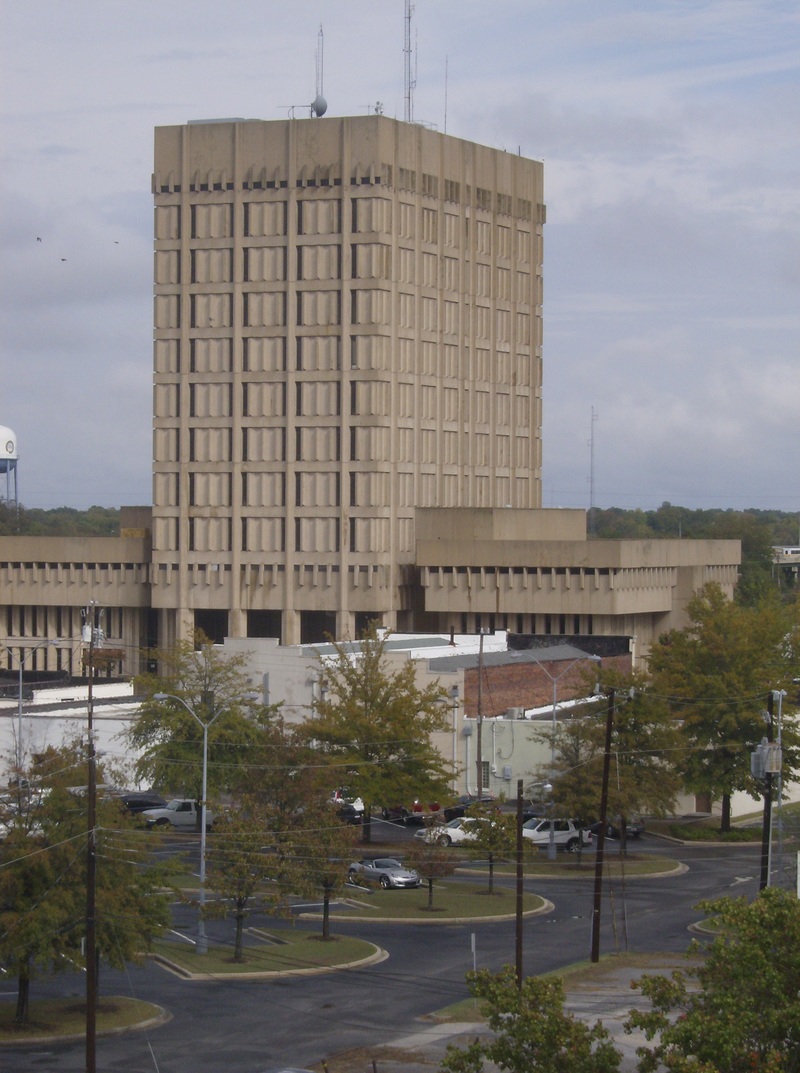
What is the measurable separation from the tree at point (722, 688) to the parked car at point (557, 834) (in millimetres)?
6212

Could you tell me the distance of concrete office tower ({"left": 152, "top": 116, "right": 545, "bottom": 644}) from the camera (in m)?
123

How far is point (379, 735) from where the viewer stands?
72500 millimetres

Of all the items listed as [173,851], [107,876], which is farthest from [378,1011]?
[173,851]

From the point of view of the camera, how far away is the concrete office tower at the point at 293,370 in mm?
122688

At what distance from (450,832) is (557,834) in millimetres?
4247

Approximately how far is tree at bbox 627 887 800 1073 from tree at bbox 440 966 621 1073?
2.61 ft

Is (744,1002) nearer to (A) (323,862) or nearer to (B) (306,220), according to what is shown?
(A) (323,862)

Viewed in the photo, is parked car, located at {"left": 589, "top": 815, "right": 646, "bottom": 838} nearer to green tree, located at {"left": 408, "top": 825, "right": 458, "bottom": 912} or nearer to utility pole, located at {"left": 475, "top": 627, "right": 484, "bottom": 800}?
utility pole, located at {"left": 475, "top": 627, "right": 484, "bottom": 800}

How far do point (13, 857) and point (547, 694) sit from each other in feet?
164

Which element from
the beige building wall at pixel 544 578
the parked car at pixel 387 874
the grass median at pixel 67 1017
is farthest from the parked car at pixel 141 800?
the beige building wall at pixel 544 578

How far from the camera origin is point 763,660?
78.8 meters

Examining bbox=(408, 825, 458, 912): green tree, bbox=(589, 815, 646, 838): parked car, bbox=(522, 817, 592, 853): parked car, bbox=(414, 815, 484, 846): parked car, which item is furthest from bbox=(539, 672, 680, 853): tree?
bbox=(408, 825, 458, 912): green tree

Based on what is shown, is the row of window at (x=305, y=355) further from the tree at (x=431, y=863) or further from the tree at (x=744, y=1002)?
the tree at (x=744, y=1002)

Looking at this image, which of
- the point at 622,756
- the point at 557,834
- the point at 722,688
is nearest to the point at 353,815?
the point at 557,834
